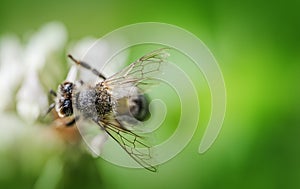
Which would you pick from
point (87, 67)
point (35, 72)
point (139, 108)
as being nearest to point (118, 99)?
point (139, 108)

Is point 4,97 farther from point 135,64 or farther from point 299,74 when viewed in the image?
point 299,74

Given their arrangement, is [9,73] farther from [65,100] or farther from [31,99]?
[65,100]

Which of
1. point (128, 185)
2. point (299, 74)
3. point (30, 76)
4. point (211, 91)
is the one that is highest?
point (299, 74)

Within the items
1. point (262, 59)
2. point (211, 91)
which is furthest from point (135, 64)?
point (262, 59)

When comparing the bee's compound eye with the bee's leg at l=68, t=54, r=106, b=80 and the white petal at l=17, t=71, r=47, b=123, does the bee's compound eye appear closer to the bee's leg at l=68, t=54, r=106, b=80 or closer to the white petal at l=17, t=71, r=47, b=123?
the bee's leg at l=68, t=54, r=106, b=80

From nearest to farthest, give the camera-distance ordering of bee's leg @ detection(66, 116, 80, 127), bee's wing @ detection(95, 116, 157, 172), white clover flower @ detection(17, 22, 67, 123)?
bee's wing @ detection(95, 116, 157, 172), bee's leg @ detection(66, 116, 80, 127), white clover flower @ detection(17, 22, 67, 123)

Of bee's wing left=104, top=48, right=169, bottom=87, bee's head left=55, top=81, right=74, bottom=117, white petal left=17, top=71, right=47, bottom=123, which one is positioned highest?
bee's wing left=104, top=48, right=169, bottom=87

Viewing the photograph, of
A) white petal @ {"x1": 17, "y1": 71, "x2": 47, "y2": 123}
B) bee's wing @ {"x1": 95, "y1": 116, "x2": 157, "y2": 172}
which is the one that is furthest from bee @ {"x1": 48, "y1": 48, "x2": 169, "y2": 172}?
white petal @ {"x1": 17, "y1": 71, "x2": 47, "y2": 123}

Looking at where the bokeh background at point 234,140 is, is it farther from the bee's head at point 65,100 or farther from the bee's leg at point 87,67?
the bee's head at point 65,100
